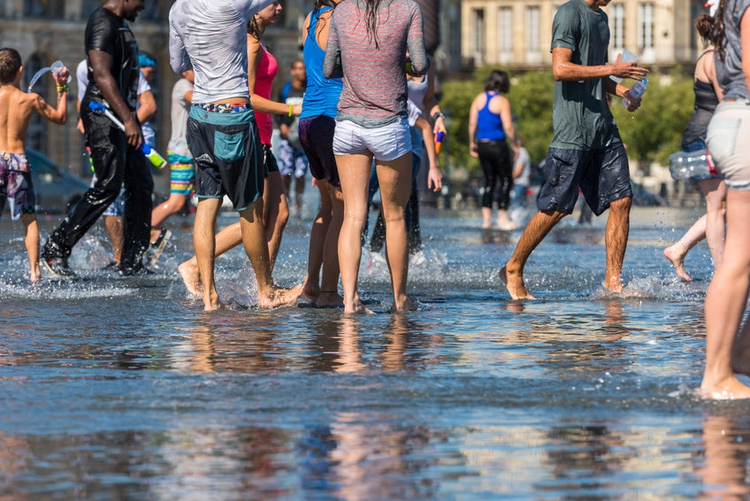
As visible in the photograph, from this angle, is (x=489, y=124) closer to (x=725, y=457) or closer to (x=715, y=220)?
(x=715, y=220)

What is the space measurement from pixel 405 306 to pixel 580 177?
4.58 ft

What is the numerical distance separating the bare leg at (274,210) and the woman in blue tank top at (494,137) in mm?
10262

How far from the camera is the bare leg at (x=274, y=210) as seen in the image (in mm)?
10148

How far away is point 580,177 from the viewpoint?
10.4 metres

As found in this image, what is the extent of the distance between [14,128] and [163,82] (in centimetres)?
5225

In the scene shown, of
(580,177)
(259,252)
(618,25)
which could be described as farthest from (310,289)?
(618,25)

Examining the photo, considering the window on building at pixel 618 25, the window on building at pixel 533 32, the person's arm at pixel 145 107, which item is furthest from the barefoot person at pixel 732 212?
the window on building at pixel 533 32

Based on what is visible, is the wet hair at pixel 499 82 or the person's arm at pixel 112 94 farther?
the wet hair at pixel 499 82

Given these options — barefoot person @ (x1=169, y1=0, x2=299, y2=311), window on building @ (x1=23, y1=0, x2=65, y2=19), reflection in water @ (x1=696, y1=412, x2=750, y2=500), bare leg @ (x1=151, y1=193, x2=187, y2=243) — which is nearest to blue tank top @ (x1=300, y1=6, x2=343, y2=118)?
barefoot person @ (x1=169, y1=0, x2=299, y2=311)

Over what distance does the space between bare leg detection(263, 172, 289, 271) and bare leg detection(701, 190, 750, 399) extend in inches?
162

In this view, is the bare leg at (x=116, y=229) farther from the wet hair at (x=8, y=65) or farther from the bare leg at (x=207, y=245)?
the bare leg at (x=207, y=245)

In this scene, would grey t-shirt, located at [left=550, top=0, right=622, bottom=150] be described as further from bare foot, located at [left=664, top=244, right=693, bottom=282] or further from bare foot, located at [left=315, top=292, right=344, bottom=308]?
bare foot, located at [left=664, top=244, right=693, bottom=282]

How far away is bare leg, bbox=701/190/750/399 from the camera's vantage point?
20.4 ft

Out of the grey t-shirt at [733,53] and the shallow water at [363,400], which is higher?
the grey t-shirt at [733,53]
